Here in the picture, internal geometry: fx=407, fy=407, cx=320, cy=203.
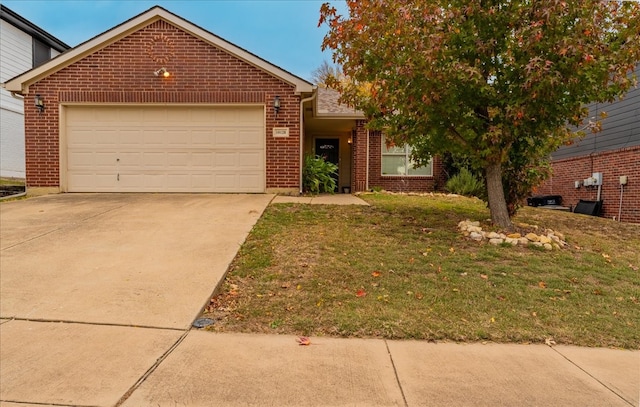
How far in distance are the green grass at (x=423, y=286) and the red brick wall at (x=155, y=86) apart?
4080 mm

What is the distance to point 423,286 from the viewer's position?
4562 mm

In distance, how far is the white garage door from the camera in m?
10.4

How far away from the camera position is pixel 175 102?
33.8 ft

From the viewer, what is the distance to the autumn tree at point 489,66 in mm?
5395

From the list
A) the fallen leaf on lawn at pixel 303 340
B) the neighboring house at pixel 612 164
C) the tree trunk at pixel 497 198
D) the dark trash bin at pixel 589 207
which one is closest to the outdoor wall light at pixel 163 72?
the tree trunk at pixel 497 198

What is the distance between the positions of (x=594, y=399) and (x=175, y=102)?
1014 cm

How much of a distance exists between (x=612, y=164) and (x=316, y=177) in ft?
29.3

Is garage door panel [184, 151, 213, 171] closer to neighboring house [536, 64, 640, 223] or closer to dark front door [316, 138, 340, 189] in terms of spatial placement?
dark front door [316, 138, 340, 189]

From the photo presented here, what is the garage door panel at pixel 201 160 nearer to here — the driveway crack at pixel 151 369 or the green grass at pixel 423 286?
the green grass at pixel 423 286

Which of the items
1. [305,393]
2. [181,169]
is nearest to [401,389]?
[305,393]

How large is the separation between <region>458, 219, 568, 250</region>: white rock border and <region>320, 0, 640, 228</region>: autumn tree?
0.48m

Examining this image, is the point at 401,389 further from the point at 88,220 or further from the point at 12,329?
the point at 88,220

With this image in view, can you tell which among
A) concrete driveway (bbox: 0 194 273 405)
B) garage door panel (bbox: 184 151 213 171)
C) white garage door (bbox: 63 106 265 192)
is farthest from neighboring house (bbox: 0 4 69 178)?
garage door panel (bbox: 184 151 213 171)

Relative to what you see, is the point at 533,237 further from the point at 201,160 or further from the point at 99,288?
the point at 201,160
